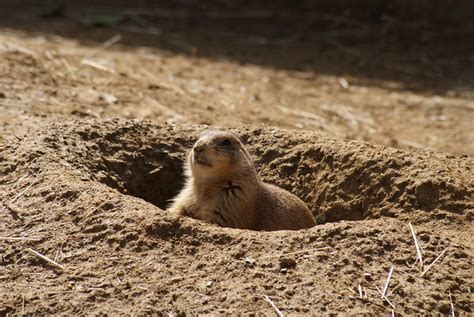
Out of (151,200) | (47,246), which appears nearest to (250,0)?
(151,200)

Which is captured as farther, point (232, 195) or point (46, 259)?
point (232, 195)

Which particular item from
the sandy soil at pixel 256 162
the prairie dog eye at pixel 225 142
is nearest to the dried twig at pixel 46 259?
the sandy soil at pixel 256 162

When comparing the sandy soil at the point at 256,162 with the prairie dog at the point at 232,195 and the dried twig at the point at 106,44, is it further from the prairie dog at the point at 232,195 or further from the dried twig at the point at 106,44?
the prairie dog at the point at 232,195

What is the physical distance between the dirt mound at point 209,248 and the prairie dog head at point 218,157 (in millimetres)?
716

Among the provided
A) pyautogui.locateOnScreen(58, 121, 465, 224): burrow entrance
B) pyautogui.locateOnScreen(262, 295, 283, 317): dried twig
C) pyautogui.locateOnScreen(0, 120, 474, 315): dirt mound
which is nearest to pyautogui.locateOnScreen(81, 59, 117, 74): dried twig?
pyautogui.locateOnScreen(58, 121, 465, 224): burrow entrance

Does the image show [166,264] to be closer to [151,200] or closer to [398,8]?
[151,200]

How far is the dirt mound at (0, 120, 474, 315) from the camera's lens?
428cm

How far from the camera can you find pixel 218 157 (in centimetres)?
588

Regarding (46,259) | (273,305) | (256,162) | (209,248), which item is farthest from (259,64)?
(273,305)

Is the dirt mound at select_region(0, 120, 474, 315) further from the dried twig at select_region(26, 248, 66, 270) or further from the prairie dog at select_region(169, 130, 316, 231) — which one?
the prairie dog at select_region(169, 130, 316, 231)

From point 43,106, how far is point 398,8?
24.0 ft

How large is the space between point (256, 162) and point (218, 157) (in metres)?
0.97

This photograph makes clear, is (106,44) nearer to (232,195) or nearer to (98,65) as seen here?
(98,65)

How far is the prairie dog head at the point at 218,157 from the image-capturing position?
19.2 ft
